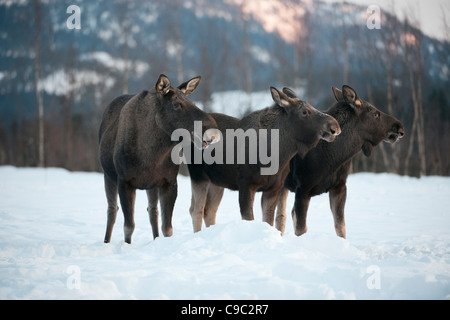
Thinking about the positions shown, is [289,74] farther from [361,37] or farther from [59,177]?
[59,177]

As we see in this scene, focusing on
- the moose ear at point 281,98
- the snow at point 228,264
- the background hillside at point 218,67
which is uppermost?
the background hillside at point 218,67

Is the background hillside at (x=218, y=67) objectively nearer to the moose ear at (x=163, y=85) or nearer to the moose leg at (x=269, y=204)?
the moose leg at (x=269, y=204)

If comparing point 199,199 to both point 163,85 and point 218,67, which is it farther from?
point 218,67

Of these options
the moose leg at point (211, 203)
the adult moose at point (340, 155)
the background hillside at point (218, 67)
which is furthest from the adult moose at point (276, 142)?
the background hillside at point (218, 67)

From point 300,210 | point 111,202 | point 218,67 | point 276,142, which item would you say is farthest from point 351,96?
point 218,67

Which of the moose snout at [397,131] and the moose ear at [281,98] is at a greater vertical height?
the moose ear at [281,98]

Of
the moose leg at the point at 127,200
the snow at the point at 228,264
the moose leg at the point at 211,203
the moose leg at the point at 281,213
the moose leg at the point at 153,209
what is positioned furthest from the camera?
the moose leg at the point at 211,203

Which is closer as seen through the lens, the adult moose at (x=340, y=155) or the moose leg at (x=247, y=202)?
the moose leg at (x=247, y=202)

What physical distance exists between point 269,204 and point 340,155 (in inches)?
51.3

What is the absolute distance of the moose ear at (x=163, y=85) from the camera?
712 centimetres

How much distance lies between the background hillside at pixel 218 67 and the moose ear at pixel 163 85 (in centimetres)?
1631

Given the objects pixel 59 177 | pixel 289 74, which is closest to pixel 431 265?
pixel 59 177

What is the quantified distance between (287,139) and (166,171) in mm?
1834

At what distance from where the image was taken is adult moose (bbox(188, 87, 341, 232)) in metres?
7.38
